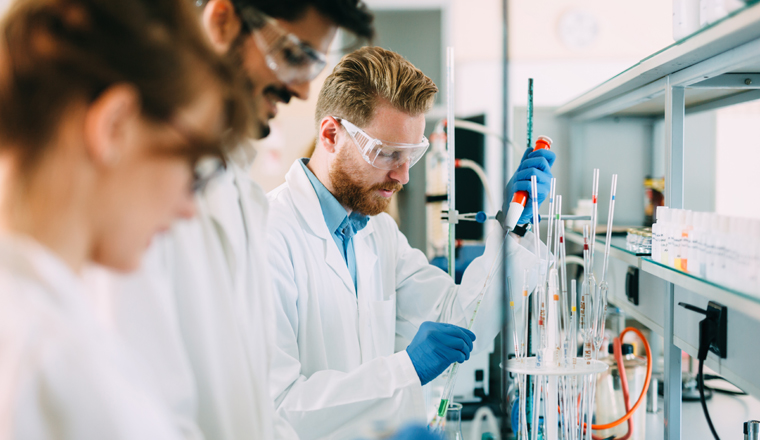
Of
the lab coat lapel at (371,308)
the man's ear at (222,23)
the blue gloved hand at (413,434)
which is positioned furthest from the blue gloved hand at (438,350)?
the man's ear at (222,23)

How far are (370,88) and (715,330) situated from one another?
1.07 meters

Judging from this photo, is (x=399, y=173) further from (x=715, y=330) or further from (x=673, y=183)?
(x=715, y=330)

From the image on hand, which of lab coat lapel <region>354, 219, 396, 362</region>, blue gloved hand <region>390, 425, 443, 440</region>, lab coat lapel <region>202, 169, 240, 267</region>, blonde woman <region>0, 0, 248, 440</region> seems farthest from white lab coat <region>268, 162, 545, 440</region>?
blonde woman <region>0, 0, 248, 440</region>

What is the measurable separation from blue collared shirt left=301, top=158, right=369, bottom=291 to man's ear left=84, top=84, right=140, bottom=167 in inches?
Answer: 40.3

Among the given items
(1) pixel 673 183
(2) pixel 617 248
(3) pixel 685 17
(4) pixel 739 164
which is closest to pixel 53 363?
(3) pixel 685 17

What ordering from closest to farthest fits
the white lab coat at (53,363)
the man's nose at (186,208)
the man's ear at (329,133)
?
the white lab coat at (53,363) < the man's nose at (186,208) < the man's ear at (329,133)

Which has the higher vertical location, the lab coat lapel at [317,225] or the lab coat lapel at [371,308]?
the lab coat lapel at [317,225]

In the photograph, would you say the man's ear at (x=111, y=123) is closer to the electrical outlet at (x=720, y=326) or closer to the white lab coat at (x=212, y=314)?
the white lab coat at (x=212, y=314)

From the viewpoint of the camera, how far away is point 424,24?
4.54 meters

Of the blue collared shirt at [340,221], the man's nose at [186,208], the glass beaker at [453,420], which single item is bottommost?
the glass beaker at [453,420]

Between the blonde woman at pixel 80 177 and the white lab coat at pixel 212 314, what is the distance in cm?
18

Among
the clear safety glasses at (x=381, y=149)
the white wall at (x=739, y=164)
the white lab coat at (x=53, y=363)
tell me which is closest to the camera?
the white lab coat at (x=53, y=363)

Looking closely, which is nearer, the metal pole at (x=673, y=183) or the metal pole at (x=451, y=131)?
the metal pole at (x=673, y=183)

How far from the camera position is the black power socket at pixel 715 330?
1115mm
